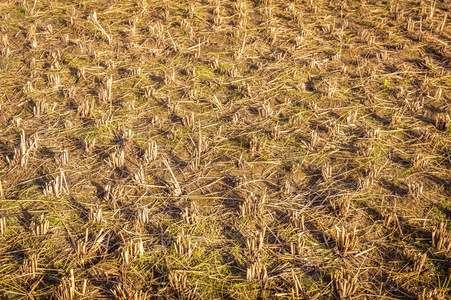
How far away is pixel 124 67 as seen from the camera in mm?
5668

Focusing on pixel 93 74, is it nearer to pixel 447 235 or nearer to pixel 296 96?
pixel 296 96

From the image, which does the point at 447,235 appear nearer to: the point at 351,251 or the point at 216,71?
the point at 351,251

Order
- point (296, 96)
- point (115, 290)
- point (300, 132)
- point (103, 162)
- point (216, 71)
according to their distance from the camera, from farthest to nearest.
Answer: point (216, 71), point (296, 96), point (300, 132), point (103, 162), point (115, 290)

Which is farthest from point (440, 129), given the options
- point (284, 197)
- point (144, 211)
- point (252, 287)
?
point (144, 211)

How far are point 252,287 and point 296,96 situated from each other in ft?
9.01

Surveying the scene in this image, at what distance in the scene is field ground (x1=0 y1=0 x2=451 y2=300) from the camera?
3.19 meters

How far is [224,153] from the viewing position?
14.2 ft

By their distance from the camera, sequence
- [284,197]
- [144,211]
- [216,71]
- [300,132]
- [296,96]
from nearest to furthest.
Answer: [144,211] < [284,197] < [300,132] < [296,96] < [216,71]

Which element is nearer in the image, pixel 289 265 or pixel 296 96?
pixel 289 265

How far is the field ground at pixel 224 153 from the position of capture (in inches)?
126

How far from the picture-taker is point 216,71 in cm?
562

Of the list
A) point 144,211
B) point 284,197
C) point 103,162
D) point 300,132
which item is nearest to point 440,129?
point 300,132

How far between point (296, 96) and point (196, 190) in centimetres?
198

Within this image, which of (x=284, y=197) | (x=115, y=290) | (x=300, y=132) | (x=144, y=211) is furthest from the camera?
(x=300, y=132)
